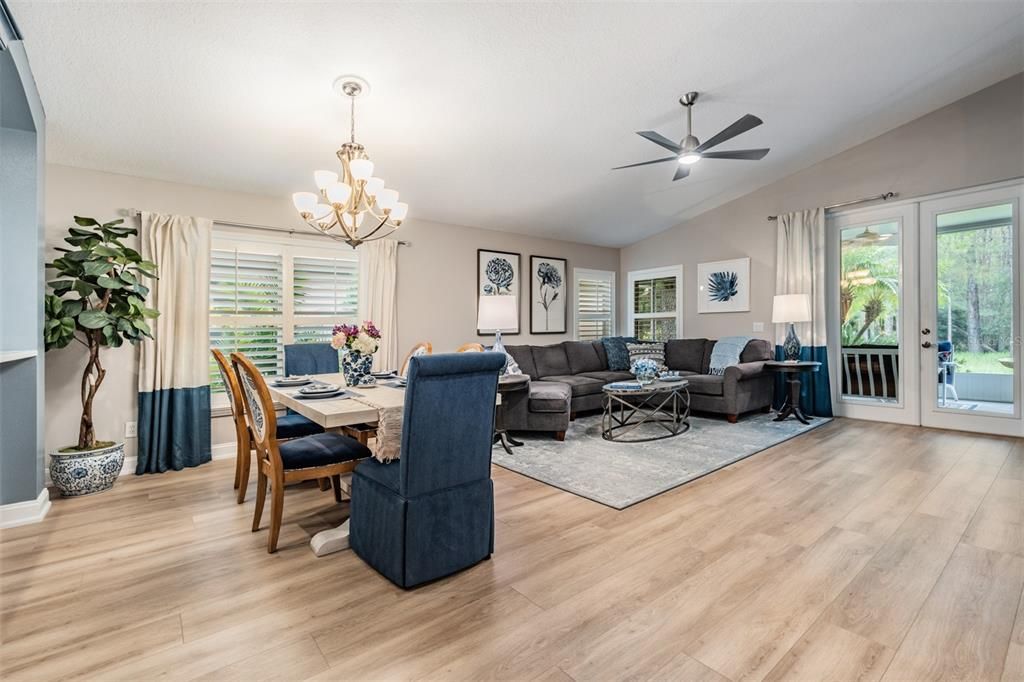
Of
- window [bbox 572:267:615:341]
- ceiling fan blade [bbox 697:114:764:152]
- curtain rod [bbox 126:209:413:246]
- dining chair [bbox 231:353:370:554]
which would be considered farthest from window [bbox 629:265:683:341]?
dining chair [bbox 231:353:370:554]

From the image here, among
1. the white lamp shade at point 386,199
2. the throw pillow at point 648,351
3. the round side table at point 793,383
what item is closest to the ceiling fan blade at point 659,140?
the white lamp shade at point 386,199

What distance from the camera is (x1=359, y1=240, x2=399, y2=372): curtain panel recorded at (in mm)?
4832

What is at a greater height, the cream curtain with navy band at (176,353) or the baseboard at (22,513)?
the cream curtain with navy band at (176,353)

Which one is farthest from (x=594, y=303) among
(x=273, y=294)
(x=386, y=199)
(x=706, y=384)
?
(x=386, y=199)

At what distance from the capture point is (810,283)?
5520mm

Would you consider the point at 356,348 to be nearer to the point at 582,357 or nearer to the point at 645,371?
the point at 645,371

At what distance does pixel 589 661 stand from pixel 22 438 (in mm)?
3457

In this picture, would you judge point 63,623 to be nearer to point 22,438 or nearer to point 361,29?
point 22,438

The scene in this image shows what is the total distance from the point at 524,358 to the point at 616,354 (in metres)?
1.51

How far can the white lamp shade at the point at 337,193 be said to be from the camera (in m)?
2.70

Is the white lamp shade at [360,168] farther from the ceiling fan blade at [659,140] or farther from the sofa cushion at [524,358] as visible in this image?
the sofa cushion at [524,358]

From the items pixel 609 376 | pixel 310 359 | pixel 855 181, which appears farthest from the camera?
pixel 609 376

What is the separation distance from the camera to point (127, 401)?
3.74 m

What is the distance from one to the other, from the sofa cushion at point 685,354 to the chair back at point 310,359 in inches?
176
